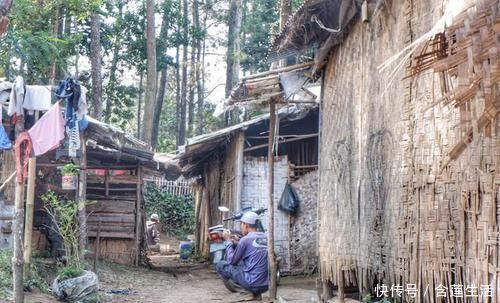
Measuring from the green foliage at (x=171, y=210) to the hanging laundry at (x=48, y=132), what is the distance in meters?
16.2

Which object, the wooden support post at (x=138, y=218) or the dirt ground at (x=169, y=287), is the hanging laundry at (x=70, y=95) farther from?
the wooden support post at (x=138, y=218)

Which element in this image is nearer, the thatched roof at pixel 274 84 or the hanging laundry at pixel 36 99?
the thatched roof at pixel 274 84

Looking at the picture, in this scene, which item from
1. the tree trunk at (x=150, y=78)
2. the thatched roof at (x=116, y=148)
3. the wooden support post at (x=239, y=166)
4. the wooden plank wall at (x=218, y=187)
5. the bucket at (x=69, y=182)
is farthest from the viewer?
the tree trunk at (x=150, y=78)

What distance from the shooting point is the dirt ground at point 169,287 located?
914cm

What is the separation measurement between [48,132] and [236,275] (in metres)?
3.63

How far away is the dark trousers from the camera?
888 cm

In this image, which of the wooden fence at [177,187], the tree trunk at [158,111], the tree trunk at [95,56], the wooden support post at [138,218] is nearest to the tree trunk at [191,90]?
the tree trunk at [158,111]

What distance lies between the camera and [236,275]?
30.2 feet

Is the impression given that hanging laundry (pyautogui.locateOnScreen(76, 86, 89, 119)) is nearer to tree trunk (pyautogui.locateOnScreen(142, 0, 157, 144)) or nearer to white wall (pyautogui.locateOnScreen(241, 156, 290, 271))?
white wall (pyautogui.locateOnScreen(241, 156, 290, 271))

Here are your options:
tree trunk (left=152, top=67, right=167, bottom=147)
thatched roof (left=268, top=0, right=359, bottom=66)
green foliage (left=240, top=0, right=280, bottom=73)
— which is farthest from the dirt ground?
tree trunk (left=152, top=67, right=167, bottom=147)

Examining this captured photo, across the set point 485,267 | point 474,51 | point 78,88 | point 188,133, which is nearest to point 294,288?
point 78,88

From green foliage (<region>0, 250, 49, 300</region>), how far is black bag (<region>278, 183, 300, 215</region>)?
16.2 ft

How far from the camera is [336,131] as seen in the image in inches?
279

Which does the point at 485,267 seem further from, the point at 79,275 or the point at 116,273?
the point at 116,273
